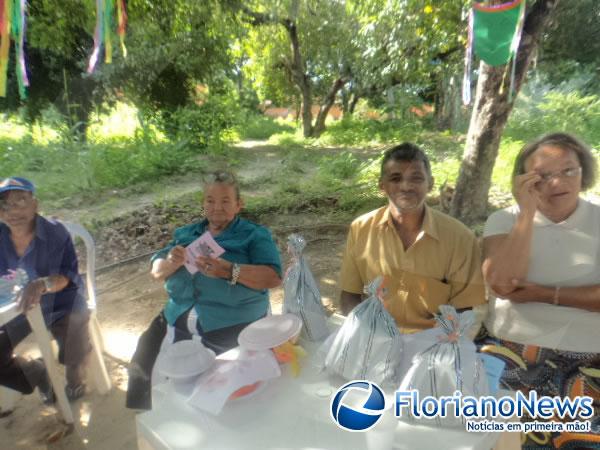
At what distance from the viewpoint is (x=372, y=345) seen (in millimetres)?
1217

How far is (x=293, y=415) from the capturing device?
1.15 meters

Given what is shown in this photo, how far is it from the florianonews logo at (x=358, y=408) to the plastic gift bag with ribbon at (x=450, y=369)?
0.08 meters

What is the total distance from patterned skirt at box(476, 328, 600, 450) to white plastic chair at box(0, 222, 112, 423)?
78.4 inches

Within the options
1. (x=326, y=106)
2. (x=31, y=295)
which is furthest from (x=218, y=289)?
(x=326, y=106)

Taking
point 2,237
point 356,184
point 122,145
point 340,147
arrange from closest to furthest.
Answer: point 2,237, point 356,184, point 122,145, point 340,147

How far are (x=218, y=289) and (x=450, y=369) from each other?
1.16 meters

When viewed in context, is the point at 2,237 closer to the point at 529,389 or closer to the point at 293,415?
the point at 293,415

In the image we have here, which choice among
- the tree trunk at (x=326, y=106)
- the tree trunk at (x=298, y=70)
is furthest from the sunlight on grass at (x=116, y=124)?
the tree trunk at (x=326, y=106)

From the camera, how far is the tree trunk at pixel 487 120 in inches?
135

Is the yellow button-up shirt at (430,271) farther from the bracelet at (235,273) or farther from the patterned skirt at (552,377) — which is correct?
the bracelet at (235,273)

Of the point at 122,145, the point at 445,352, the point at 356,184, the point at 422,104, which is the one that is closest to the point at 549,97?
the point at 422,104

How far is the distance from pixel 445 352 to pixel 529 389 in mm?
806

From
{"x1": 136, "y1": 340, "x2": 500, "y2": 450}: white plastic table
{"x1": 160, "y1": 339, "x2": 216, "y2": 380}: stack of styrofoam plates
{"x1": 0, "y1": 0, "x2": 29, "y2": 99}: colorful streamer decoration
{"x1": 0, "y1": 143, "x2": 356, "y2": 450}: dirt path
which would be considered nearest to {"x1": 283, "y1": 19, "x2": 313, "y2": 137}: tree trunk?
{"x1": 0, "y1": 143, "x2": 356, "y2": 450}: dirt path

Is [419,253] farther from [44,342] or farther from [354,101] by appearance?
[354,101]
